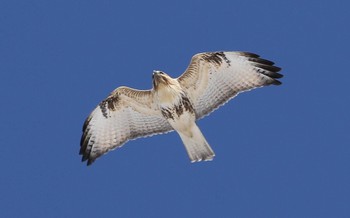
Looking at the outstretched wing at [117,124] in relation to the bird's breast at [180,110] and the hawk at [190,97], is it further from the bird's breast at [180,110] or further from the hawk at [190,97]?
the bird's breast at [180,110]

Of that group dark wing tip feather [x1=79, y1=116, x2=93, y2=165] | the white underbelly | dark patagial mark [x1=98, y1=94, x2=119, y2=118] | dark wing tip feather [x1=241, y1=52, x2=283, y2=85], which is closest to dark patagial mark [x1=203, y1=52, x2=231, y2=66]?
dark wing tip feather [x1=241, y1=52, x2=283, y2=85]

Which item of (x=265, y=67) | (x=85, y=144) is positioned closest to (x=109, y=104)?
(x=85, y=144)

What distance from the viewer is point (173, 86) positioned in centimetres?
1916

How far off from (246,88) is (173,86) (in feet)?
5.15

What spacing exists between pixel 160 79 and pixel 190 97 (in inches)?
36.4

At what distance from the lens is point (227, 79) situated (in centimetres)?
1959

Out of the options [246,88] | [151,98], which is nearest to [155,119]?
[151,98]

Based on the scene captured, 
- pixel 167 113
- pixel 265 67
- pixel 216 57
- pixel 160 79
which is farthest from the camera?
pixel 265 67

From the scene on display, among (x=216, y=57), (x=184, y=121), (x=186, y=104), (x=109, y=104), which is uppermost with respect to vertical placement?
(x=216, y=57)

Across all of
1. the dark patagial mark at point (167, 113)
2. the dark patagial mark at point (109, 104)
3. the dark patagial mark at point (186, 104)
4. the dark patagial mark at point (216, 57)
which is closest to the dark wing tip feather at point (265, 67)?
the dark patagial mark at point (216, 57)

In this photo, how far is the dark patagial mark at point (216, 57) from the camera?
19297 millimetres

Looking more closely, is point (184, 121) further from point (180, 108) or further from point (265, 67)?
point (265, 67)

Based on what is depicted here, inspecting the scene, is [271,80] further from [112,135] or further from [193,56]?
[112,135]

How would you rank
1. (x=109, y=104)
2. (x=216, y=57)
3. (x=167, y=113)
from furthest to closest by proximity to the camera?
(x=109, y=104) < (x=167, y=113) < (x=216, y=57)
